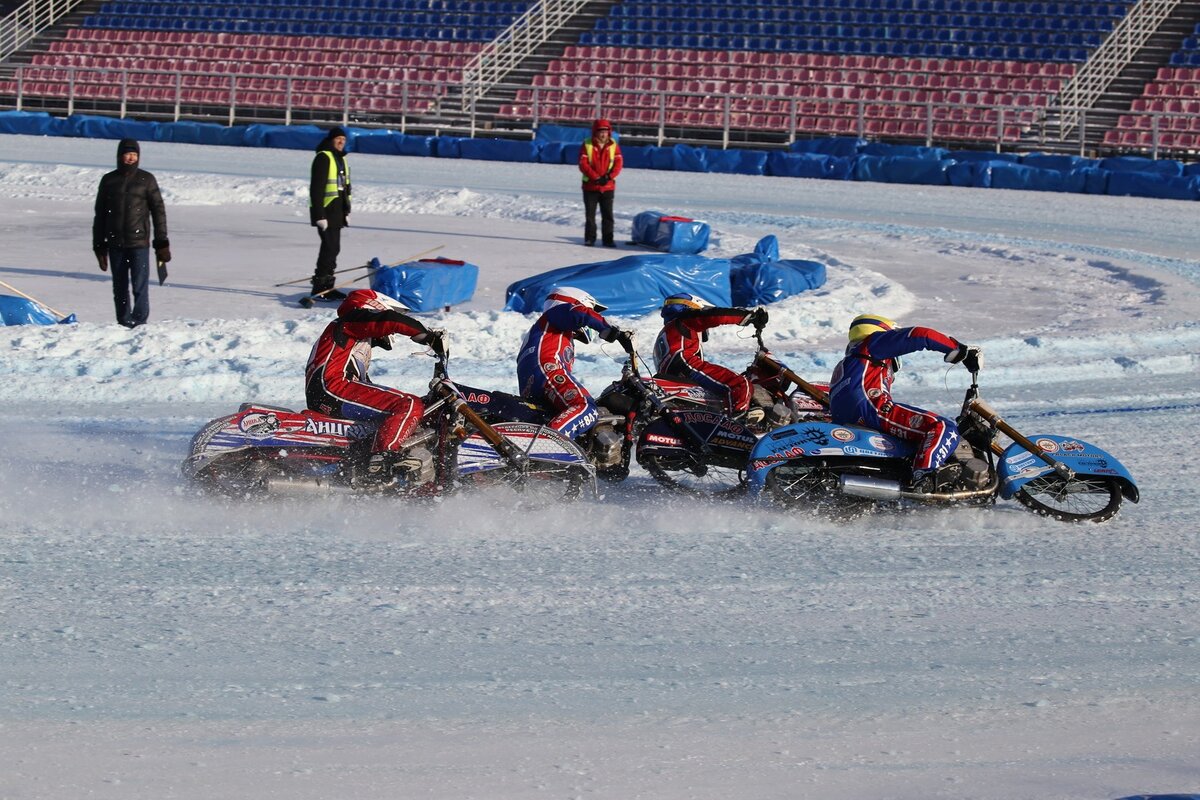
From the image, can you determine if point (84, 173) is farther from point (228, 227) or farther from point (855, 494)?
point (855, 494)

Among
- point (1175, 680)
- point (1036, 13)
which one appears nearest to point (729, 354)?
point (1175, 680)

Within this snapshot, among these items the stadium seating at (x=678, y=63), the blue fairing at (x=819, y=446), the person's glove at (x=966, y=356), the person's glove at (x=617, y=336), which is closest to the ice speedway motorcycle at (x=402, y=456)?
the person's glove at (x=617, y=336)

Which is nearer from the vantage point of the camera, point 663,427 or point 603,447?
point 603,447

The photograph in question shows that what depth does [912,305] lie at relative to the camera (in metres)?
14.5

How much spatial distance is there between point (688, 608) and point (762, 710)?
3.33ft

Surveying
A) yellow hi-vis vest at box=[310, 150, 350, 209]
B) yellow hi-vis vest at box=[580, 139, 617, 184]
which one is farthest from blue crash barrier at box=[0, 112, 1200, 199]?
yellow hi-vis vest at box=[310, 150, 350, 209]

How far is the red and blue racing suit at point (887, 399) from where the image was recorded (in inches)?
279

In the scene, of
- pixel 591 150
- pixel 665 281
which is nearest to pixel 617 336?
pixel 665 281

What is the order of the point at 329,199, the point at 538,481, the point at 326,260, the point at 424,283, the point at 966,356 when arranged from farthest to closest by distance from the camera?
the point at 329,199, the point at 326,260, the point at 424,283, the point at 538,481, the point at 966,356

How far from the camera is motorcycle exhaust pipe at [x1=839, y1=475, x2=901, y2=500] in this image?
7.04 m

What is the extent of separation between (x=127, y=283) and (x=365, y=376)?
4.86 meters

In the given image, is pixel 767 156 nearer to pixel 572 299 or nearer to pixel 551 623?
pixel 572 299

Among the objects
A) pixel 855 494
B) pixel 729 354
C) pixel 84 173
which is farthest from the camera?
pixel 84 173

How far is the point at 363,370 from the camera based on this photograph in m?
7.59
